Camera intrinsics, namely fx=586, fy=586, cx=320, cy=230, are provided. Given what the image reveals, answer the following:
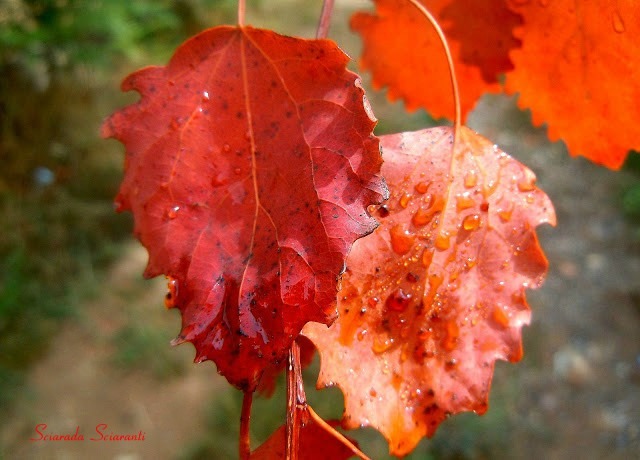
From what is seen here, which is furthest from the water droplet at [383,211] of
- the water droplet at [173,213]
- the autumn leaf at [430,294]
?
the water droplet at [173,213]

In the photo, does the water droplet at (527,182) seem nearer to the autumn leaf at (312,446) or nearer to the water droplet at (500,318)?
the water droplet at (500,318)

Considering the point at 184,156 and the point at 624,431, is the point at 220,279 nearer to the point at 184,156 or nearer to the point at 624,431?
the point at 184,156

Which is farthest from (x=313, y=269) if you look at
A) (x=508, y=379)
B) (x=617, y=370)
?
(x=617, y=370)

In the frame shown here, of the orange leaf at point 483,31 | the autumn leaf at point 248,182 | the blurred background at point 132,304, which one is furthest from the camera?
the blurred background at point 132,304

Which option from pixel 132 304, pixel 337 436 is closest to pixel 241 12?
pixel 337 436

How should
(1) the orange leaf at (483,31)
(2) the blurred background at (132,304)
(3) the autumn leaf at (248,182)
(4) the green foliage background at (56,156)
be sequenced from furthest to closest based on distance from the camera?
(4) the green foliage background at (56,156) → (2) the blurred background at (132,304) → (1) the orange leaf at (483,31) → (3) the autumn leaf at (248,182)

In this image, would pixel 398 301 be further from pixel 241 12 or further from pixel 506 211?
pixel 241 12
